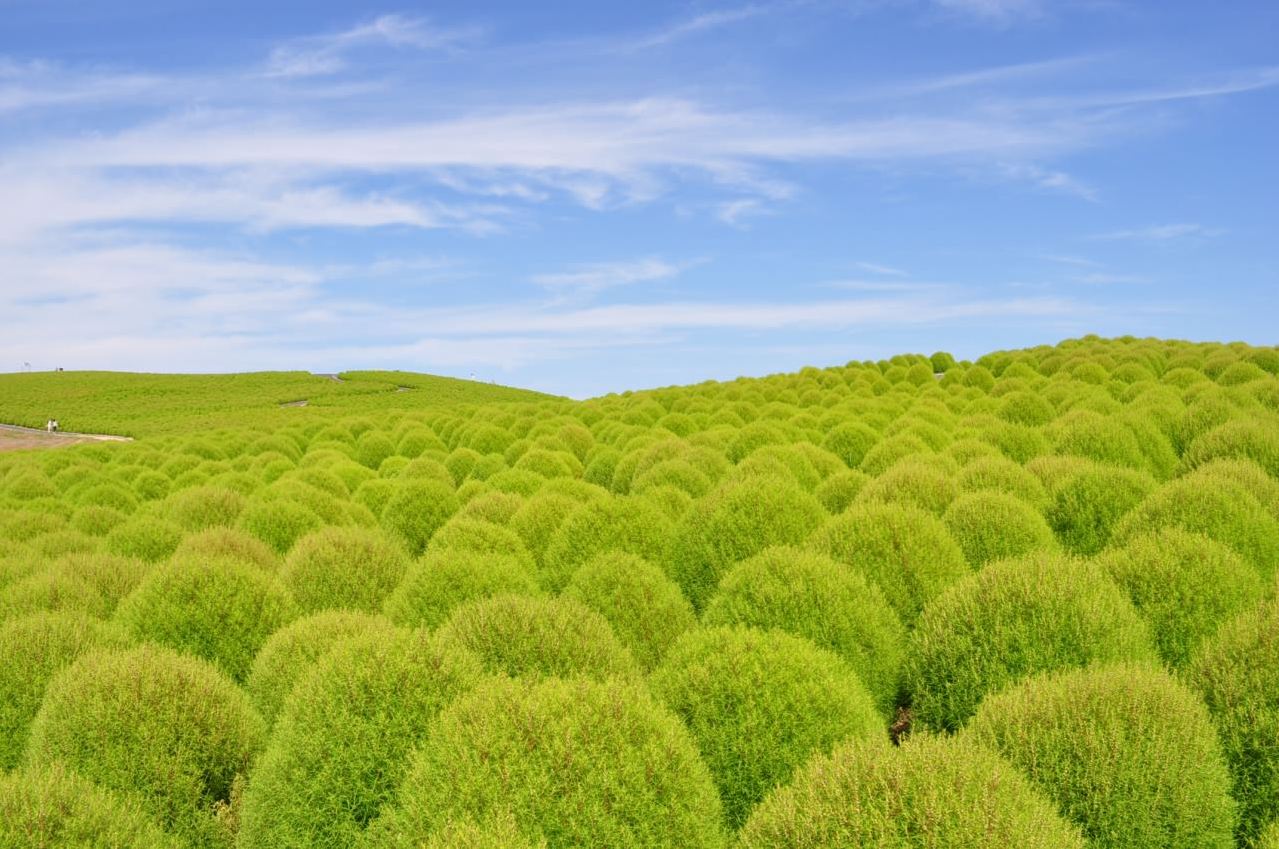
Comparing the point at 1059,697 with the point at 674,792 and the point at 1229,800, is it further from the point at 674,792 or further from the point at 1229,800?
the point at 674,792

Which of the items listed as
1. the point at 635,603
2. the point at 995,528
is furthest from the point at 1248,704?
the point at 635,603

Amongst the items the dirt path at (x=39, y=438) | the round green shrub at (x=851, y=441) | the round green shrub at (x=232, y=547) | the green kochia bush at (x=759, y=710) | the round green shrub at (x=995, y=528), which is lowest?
the dirt path at (x=39, y=438)

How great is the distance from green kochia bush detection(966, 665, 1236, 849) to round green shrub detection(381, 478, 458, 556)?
10218 mm

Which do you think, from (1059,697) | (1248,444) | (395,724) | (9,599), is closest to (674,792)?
(395,724)

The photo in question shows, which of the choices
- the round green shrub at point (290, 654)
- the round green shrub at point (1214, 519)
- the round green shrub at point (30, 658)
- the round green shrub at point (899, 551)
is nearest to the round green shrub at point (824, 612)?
the round green shrub at point (899, 551)

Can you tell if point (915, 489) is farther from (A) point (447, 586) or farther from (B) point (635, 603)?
(A) point (447, 586)

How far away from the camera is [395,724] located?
600 cm

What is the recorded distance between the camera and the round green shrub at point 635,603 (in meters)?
8.73

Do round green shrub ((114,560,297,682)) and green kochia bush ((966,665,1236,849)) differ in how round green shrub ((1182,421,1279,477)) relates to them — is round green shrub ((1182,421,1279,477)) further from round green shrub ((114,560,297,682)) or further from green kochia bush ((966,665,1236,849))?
round green shrub ((114,560,297,682))

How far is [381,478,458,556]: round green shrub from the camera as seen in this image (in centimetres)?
1437

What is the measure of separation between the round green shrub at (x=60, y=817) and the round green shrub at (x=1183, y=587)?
8109 mm

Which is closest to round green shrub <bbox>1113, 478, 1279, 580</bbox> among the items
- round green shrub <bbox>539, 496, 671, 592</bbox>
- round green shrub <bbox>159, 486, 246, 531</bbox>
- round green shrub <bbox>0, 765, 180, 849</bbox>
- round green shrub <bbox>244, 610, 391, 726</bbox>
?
round green shrub <bbox>539, 496, 671, 592</bbox>

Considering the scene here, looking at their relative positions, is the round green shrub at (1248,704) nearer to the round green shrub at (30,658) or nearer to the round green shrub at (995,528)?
the round green shrub at (995,528)

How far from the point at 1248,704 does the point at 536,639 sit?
5170 millimetres
